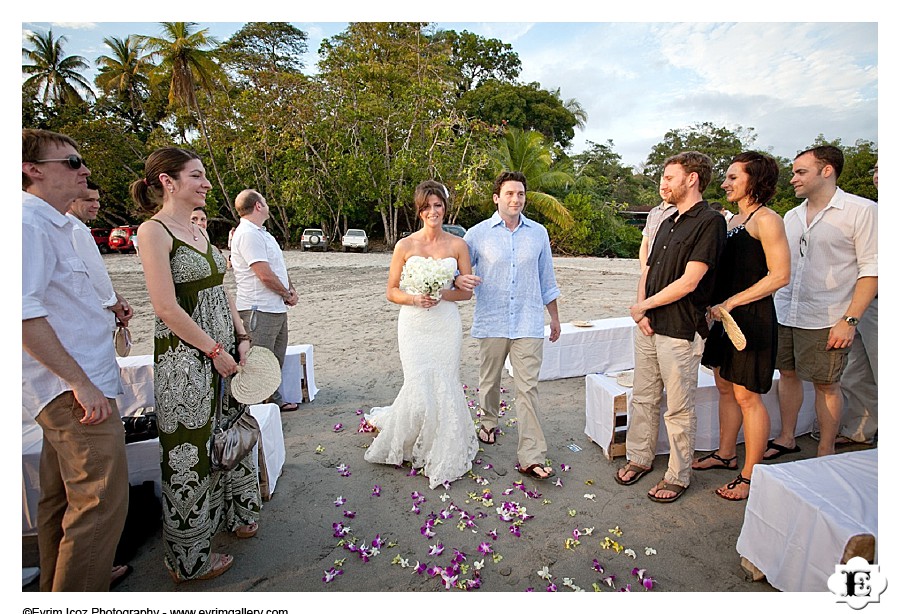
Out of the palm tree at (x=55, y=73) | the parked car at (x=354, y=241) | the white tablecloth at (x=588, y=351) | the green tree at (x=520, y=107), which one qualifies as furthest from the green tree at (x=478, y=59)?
the white tablecloth at (x=588, y=351)

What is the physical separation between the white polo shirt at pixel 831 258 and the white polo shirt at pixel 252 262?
4056 millimetres

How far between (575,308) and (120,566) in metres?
8.66

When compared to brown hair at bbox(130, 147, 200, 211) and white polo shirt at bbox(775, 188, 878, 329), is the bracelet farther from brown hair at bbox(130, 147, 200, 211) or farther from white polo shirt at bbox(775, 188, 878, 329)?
white polo shirt at bbox(775, 188, 878, 329)

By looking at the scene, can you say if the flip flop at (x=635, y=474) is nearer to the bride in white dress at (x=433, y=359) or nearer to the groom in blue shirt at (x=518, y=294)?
the groom in blue shirt at (x=518, y=294)

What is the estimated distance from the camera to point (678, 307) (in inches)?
121

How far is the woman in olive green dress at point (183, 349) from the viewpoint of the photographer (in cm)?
225

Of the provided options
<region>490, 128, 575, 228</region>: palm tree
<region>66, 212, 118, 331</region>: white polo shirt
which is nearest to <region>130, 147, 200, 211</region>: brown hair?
<region>66, 212, 118, 331</region>: white polo shirt

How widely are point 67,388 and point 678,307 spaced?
3.20 metres

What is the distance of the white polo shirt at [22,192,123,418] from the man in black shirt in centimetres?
300

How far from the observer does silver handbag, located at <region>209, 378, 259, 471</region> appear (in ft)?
8.14

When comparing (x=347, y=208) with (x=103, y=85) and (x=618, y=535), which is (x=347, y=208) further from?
(x=618, y=535)

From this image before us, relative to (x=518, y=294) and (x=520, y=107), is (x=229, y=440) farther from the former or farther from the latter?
(x=520, y=107)
